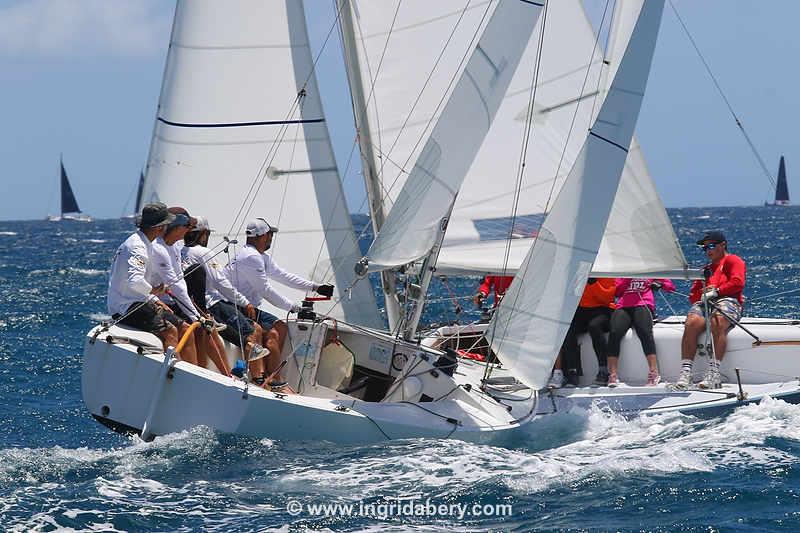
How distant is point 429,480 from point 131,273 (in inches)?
96.8

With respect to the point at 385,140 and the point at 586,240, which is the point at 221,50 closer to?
the point at 385,140

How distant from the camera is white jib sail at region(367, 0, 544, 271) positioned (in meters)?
8.52

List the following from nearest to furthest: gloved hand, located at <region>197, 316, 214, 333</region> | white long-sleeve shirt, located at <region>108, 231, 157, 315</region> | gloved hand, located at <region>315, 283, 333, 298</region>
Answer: white long-sleeve shirt, located at <region>108, 231, 157, 315</region> → gloved hand, located at <region>197, 316, 214, 333</region> → gloved hand, located at <region>315, 283, 333, 298</region>

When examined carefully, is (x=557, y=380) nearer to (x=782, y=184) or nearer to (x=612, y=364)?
(x=612, y=364)

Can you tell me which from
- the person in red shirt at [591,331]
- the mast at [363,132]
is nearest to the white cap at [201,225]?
the mast at [363,132]

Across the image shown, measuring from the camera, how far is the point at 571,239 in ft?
28.2

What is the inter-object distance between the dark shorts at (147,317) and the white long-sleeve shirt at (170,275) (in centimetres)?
16

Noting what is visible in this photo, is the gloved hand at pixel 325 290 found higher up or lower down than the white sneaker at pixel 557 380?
higher up

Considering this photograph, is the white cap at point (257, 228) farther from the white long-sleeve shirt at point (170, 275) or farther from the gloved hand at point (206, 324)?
the gloved hand at point (206, 324)

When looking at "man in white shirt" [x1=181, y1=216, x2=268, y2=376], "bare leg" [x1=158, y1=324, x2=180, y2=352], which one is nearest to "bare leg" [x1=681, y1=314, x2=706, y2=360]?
"man in white shirt" [x1=181, y1=216, x2=268, y2=376]

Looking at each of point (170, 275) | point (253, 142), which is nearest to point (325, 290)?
point (170, 275)

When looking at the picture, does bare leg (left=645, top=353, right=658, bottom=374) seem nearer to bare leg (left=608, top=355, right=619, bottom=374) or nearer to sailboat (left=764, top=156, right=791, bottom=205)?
bare leg (left=608, top=355, right=619, bottom=374)

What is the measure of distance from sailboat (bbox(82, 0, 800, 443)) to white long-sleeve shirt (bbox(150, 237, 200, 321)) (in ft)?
1.13

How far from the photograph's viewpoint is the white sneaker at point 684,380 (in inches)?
366
